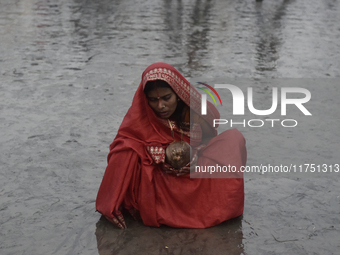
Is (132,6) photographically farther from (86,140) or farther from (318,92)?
(86,140)

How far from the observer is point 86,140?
177 inches

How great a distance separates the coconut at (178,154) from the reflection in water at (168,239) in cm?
46

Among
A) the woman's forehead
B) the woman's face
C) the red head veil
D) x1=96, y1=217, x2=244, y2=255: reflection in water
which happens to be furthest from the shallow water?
the woman's forehead

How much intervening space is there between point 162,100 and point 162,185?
0.58m

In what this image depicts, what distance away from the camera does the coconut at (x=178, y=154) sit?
9.58 ft

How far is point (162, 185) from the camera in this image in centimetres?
301

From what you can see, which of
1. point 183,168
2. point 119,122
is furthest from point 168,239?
point 119,122

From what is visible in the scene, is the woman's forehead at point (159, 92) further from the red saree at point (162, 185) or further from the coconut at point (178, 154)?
the coconut at point (178, 154)

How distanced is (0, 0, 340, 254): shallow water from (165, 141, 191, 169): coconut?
46 centimetres

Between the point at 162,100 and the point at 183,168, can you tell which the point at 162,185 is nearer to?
the point at 183,168

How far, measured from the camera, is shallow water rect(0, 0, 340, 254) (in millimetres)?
2922

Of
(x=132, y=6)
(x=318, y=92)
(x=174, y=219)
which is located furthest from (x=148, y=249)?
(x=132, y=6)

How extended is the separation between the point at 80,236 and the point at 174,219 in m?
0.64

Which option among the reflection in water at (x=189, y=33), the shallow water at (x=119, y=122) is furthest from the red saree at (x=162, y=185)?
the reflection in water at (x=189, y=33)
